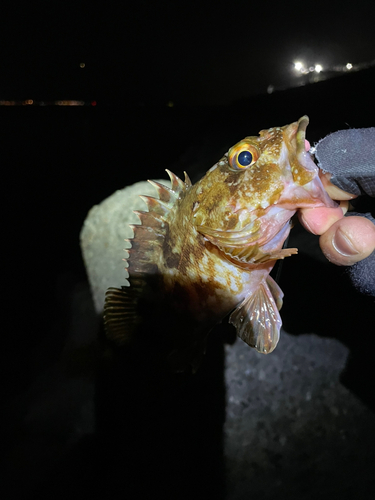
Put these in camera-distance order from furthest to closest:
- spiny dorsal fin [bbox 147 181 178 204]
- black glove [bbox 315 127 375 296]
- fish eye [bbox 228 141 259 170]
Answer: spiny dorsal fin [bbox 147 181 178 204] < fish eye [bbox 228 141 259 170] < black glove [bbox 315 127 375 296]


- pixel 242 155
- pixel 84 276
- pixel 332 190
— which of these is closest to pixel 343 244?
pixel 332 190

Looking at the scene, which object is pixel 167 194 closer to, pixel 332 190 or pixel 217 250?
pixel 217 250

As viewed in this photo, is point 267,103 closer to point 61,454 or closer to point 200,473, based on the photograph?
point 200,473

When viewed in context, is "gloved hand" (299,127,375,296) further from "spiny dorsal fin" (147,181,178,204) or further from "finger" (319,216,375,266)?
A: "spiny dorsal fin" (147,181,178,204)

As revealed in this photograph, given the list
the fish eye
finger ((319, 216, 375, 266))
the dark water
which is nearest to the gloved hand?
finger ((319, 216, 375, 266))

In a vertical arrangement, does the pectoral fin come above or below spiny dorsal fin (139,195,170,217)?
below

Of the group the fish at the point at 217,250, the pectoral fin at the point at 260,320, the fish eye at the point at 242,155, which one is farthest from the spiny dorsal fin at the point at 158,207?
the pectoral fin at the point at 260,320
